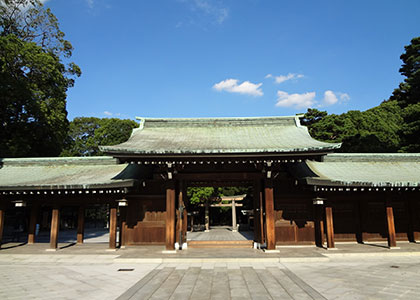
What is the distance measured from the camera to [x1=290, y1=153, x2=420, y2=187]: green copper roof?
38.8ft

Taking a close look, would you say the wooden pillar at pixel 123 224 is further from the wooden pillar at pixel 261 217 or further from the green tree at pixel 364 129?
the green tree at pixel 364 129

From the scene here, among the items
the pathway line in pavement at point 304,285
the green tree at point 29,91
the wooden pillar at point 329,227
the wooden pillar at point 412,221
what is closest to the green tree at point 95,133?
the green tree at point 29,91

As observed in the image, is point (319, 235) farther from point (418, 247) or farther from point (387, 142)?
point (387, 142)

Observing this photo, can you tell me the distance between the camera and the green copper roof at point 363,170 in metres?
11.8

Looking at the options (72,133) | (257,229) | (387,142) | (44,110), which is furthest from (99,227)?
(387,142)

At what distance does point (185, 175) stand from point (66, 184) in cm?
571

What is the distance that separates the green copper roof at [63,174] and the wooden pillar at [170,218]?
6.19ft

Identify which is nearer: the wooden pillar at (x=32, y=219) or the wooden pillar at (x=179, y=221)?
the wooden pillar at (x=179, y=221)

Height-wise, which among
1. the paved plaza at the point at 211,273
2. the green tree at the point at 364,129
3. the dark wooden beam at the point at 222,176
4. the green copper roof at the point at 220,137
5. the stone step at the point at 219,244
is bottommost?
the paved plaza at the point at 211,273

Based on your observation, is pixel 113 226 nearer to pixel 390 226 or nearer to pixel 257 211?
pixel 257 211

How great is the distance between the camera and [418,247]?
12.6m

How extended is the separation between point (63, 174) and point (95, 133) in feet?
101

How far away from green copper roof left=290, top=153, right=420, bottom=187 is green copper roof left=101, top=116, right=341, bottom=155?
66.6 inches

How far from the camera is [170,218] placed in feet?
39.5
